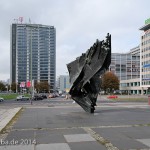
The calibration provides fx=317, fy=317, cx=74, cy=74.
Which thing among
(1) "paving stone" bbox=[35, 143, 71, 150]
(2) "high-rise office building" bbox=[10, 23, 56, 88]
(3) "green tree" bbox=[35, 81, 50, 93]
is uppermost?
(2) "high-rise office building" bbox=[10, 23, 56, 88]

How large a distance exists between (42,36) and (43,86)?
73.0 meters

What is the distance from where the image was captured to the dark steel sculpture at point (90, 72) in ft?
77.7

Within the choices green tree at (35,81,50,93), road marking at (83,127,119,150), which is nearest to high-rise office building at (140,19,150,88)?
green tree at (35,81,50,93)

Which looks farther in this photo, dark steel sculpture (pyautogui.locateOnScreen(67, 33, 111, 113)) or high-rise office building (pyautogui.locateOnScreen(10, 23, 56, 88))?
high-rise office building (pyautogui.locateOnScreen(10, 23, 56, 88))

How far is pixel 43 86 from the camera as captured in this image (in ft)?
553

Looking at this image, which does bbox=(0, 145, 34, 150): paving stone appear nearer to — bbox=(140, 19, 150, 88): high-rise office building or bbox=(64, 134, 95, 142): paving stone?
bbox=(64, 134, 95, 142): paving stone

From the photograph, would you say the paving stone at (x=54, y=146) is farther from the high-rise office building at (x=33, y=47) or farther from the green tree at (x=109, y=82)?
the green tree at (x=109, y=82)

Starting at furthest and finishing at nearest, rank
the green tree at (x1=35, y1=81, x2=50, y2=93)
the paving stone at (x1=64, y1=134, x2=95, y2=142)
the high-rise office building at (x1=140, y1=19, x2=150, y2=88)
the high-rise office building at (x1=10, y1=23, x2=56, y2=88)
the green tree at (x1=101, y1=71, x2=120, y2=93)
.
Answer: the green tree at (x1=35, y1=81, x2=50, y2=93), the green tree at (x1=101, y1=71, x2=120, y2=93), the high-rise office building at (x1=140, y1=19, x2=150, y2=88), the high-rise office building at (x1=10, y1=23, x2=56, y2=88), the paving stone at (x1=64, y1=134, x2=95, y2=142)

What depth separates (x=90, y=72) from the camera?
939 inches

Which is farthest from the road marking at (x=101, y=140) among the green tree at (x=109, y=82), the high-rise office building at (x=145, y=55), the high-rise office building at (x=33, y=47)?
the green tree at (x=109, y=82)

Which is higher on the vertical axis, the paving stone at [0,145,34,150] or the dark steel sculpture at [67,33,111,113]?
the dark steel sculpture at [67,33,111,113]

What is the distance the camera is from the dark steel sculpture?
23683 millimetres

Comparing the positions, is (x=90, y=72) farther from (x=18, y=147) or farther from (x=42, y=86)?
(x=42, y=86)

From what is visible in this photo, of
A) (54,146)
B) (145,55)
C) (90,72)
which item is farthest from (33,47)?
(54,146)
